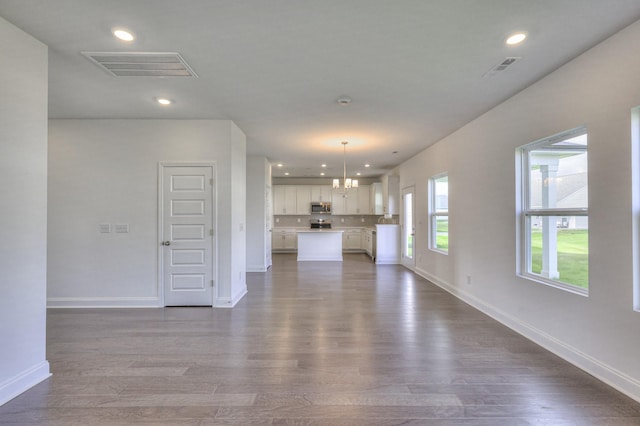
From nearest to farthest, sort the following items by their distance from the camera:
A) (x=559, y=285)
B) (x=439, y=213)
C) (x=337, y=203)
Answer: (x=559, y=285)
(x=439, y=213)
(x=337, y=203)

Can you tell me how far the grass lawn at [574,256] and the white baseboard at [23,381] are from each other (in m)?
4.60

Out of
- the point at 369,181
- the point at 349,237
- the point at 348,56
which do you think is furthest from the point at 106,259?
the point at 369,181

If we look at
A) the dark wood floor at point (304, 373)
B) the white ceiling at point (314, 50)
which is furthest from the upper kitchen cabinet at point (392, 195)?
the dark wood floor at point (304, 373)

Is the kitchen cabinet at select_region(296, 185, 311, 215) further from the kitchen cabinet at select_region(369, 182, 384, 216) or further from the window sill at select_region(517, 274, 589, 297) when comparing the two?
the window sill at select_region(517, 274, 589, 297)

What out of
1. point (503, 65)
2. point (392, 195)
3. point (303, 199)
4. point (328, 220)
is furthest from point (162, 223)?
point (328, 220)

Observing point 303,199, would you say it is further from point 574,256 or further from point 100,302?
point 574,256

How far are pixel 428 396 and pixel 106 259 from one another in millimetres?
4385

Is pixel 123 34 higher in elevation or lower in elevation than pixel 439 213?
higher

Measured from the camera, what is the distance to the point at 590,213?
8.23 feet

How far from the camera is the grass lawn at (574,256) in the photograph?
8.60 feet

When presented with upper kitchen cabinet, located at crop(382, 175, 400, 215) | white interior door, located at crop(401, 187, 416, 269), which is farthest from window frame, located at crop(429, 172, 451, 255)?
upper kitchen cabinet, located at crop(382, 175, 400, 215)

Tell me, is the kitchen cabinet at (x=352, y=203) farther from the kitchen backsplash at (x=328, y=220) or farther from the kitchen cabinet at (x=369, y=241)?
the kitchen cabinet at (x=369, y=241)

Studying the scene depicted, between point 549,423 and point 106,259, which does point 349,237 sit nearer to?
point 106,259

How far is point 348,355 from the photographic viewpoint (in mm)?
2789
